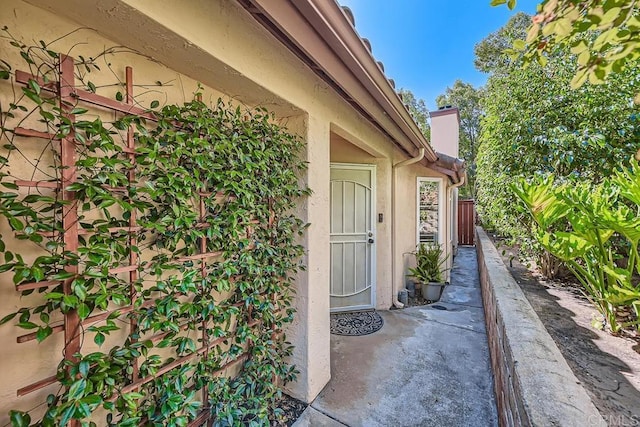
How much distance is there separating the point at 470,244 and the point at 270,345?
42.0ft

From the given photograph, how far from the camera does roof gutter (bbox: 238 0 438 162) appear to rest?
154cm

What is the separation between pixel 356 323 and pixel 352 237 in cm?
139

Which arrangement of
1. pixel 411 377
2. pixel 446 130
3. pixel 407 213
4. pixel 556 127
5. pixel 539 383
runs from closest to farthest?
pixel 539 383 < pixel 411 377 < pixel 556 127 < pixel 407 213 < pixel 446 130

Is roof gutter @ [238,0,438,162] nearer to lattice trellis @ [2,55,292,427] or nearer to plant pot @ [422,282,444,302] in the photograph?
lattice trellis @ [2,55,292,427]

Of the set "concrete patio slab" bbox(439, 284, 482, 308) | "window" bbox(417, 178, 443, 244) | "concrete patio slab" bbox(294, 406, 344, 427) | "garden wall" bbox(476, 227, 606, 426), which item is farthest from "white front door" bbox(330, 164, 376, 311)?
"garden wall" bbox(476, 227, 606, 426)

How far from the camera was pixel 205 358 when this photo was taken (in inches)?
76.5

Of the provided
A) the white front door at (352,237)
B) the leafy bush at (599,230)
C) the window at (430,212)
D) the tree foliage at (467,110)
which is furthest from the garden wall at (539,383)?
the tree foliage at (467,110)

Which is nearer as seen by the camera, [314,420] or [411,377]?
[314,420]

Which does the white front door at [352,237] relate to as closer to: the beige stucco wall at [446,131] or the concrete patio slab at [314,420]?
the concrete patio slab at [314,420]

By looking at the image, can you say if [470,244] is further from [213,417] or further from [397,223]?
[213,417]

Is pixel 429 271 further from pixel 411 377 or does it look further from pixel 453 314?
pixel 411 377

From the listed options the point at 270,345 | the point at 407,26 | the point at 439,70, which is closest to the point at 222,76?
the point at 270,345

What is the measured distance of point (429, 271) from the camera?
5.90 m

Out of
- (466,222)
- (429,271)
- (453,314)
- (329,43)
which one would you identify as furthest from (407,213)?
(466,222)
